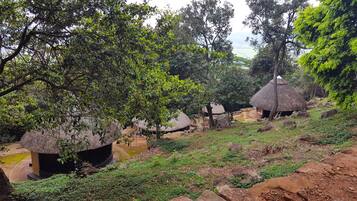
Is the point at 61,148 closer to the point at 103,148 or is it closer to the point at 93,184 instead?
the point at 93,184

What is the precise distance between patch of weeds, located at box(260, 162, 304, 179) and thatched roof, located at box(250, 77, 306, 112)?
17.3 meters

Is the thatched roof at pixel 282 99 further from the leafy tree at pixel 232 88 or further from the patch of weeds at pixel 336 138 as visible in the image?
the patch of weeds at pixel 336 138

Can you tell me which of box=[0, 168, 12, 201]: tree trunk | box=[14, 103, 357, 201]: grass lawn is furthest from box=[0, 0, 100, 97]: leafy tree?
box=[14, 103, 357, 201]: grass lawn

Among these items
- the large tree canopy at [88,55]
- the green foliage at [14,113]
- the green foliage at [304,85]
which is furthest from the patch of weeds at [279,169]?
the green foliage at [304,85]

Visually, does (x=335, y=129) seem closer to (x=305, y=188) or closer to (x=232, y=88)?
(x=305, y=188)

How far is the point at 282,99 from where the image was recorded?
952 inches

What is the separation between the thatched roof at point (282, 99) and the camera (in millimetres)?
23703

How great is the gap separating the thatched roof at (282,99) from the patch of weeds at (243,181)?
18.2 m

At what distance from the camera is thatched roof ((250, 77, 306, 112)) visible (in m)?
23.7

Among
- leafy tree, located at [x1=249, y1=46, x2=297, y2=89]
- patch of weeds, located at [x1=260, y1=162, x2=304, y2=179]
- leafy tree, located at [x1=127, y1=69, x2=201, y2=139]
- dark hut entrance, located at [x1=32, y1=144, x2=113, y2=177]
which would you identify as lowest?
dark hut entrance, located at [x1=32, y1=144, x2=113, y2=177]

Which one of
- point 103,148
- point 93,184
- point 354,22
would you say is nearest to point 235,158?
point 93,184

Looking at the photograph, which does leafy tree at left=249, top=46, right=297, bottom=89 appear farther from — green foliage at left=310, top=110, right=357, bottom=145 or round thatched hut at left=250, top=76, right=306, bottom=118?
green foliage at left=310, top=110, right=357, bottom=145

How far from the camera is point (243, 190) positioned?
6.09 m

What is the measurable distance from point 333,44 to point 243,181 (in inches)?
219
